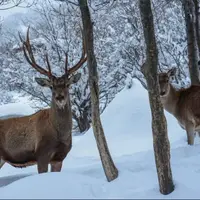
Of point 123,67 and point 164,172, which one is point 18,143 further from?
point 123,67


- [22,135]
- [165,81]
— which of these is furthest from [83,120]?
[22,135]

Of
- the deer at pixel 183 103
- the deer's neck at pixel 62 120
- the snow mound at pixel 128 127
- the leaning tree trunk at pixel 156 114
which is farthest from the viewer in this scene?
the snow mound at pixel 128 127

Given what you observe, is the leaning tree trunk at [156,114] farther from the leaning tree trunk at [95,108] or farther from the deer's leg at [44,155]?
the deer's leg at [44,155]

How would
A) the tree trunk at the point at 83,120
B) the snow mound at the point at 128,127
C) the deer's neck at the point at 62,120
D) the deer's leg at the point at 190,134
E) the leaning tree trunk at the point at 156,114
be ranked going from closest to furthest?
the leaning tree trunk at the point at 156,114 → the deer's neck at the point at 62,120 → the deer's leg at the point at 190,134 → the snow mound at the point at 128,127 → the tree trunk at the point at 83,120

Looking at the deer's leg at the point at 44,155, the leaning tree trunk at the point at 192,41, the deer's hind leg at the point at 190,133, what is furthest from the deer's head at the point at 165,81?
the deer's leg at the point at 44,155

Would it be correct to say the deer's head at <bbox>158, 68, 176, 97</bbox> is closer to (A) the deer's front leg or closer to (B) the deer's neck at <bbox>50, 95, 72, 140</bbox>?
(A) the deer's front leg

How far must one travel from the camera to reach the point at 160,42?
19391mm

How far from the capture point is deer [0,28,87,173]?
6.79 meters

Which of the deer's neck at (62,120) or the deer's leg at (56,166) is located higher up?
the deer's neck at (62,120)

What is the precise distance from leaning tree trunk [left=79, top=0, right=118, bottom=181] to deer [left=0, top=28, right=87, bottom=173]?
1.05 meters

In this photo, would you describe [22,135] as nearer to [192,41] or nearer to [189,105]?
[189,105]

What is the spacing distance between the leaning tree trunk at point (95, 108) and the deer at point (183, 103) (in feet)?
11.0

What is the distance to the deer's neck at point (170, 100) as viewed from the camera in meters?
9.07

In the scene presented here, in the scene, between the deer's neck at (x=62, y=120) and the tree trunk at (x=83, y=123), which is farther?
the tree trunk at (x=83, y=123)
